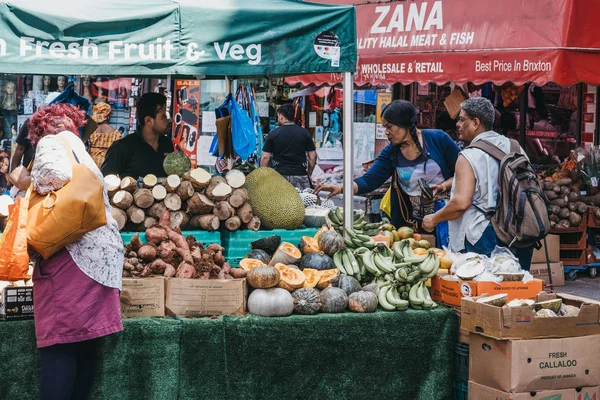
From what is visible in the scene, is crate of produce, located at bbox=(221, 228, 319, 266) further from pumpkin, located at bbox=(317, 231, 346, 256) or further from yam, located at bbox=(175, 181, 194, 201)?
pumpkin, located at bbox=(317, 231, 346, 256)

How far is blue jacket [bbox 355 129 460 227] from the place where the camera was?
7141 mm

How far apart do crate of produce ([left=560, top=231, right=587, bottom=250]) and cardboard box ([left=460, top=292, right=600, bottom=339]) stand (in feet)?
18.1

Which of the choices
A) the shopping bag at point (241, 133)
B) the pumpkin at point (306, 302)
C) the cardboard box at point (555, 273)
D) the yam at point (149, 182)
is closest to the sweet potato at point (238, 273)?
the pumpkin at point (306, 302)

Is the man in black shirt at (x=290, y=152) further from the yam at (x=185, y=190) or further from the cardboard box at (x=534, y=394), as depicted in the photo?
the cardboard box at (x=534, y=394)

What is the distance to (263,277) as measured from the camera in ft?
17.6

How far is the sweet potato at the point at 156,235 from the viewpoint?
575 cm

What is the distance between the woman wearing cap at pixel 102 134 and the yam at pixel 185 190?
19.3ft

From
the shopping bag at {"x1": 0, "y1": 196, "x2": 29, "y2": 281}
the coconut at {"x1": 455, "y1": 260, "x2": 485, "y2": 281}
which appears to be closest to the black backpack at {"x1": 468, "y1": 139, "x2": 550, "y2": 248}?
the coconut at {"x1": 455, "y1": 260, "x2": 485, "y2": 281}

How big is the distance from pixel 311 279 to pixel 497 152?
1609 millimetres

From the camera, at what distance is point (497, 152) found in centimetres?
607

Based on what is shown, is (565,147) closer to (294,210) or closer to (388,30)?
(388,30)

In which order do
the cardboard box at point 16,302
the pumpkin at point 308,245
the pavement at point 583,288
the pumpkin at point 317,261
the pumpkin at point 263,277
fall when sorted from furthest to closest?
the pavement at point 583,288 → the pumpkin at point 308,245 → the pumpkin at point 317,261 → the pumpkin at point 263,277 → the cardboard box at point 16,302

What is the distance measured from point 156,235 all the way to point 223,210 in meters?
0.79

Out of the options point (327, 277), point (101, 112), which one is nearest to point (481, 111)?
point (327, 277)
